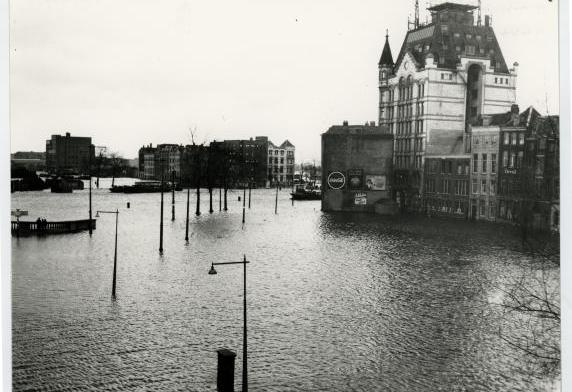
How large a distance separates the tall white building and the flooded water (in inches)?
168

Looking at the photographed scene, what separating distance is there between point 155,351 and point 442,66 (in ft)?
55.4

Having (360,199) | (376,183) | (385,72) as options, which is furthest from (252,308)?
(360,199)

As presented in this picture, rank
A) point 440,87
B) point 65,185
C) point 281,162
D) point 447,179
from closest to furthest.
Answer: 1. point 65,185
2. point 281,162
3. point 447,179
4. point 440,87

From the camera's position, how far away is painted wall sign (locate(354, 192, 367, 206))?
24.8 metres

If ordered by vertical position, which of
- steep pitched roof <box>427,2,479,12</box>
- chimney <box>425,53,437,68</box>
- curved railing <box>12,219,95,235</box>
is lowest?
curved railing <box>12,219,95,235</box>

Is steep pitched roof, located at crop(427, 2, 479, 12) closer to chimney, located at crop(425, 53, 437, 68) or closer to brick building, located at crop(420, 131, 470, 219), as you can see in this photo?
brick building, located at crop(420, 131, 470, 219)

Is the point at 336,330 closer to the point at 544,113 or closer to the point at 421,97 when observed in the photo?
the point at 544,113

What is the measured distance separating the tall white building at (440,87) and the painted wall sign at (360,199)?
1.46m

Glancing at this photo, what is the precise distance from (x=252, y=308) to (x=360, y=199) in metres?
12.6

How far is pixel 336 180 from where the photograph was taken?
27406 mm

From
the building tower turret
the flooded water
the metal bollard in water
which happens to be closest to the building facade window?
the flooded water

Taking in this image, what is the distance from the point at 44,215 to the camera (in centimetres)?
1294

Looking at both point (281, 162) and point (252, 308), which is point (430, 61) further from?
point (252, 308)

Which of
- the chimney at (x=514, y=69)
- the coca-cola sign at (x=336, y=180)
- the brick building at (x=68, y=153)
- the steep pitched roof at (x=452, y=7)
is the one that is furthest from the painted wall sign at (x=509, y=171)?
the brick building at (x=68, y=153)
